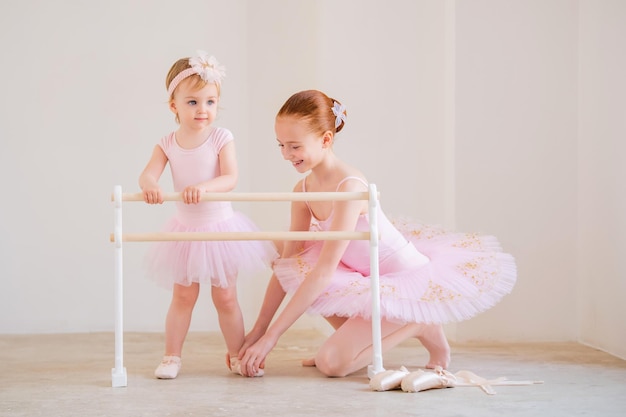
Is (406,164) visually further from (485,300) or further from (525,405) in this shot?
(525,405)

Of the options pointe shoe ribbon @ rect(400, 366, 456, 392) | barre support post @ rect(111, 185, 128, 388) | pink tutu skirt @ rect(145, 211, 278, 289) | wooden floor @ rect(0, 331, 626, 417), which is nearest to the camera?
wooden floor @ rect(0, 331, 626, 417)

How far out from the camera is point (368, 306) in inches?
104

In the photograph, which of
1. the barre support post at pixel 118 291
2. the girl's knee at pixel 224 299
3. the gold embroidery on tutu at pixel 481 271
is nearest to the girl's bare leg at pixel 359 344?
the gold embroidery on tutu at pixel 481 271

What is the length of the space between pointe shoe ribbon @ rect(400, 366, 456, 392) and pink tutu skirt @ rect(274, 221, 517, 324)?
189 mm

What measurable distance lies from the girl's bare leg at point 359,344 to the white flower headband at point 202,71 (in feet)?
2.84

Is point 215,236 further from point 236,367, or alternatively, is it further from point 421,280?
point 421,280

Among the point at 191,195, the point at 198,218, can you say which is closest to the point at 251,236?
the point at 191,195

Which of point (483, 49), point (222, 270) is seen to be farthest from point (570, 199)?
point (222, 270)

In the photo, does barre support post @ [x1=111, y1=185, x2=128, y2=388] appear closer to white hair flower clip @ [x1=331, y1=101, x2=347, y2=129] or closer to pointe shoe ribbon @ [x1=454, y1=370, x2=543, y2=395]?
white hair flower clip @ [x1=331, y1=101, x2=347, y2=129]

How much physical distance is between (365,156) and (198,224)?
108cm

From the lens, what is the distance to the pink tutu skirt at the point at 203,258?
2715 millimetres

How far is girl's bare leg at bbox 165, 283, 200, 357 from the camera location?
275 centimetres

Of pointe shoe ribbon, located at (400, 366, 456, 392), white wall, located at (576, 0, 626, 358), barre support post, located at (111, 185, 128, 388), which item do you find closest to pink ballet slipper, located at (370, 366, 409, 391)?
pointe shoe ribbon, located at (400, 366, 456, 392)

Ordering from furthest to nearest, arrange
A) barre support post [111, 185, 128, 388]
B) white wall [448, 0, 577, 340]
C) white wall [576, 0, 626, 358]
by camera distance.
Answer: white wall [448, 0, 577, 340] < white wall [576, 0, 626, 358] < barre support post [111, 185, 128, 388]
